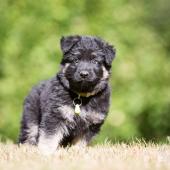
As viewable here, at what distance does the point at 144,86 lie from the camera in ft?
49.7

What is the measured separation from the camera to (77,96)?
386 inches

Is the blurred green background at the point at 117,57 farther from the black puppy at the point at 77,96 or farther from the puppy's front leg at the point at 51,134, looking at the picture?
the puppy's front leg at the point at 51,134

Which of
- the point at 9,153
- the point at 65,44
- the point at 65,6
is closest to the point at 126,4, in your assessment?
the point at 65,6

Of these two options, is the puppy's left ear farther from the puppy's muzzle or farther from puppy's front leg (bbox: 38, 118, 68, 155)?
puppy's front leg (bbox: 38, 118, 68, 155)

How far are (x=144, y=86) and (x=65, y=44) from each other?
550 cm

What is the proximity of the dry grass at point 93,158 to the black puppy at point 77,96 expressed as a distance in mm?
285

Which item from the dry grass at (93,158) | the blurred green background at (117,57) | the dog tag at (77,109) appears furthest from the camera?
the blurred green background at (117,57)

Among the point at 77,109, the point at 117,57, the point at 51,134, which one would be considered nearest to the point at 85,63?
the point at 77,109

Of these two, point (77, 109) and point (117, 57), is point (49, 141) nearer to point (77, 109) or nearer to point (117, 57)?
point (77, 109)

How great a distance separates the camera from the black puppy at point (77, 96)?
9578 millimetres

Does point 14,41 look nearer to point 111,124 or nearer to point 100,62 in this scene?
point 111,124

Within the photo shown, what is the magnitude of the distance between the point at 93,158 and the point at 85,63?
5.33ft

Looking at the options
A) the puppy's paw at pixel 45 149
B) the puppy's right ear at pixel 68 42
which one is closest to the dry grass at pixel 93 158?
the puppy's paw at pixel 45 149

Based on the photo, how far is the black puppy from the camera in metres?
9.58
